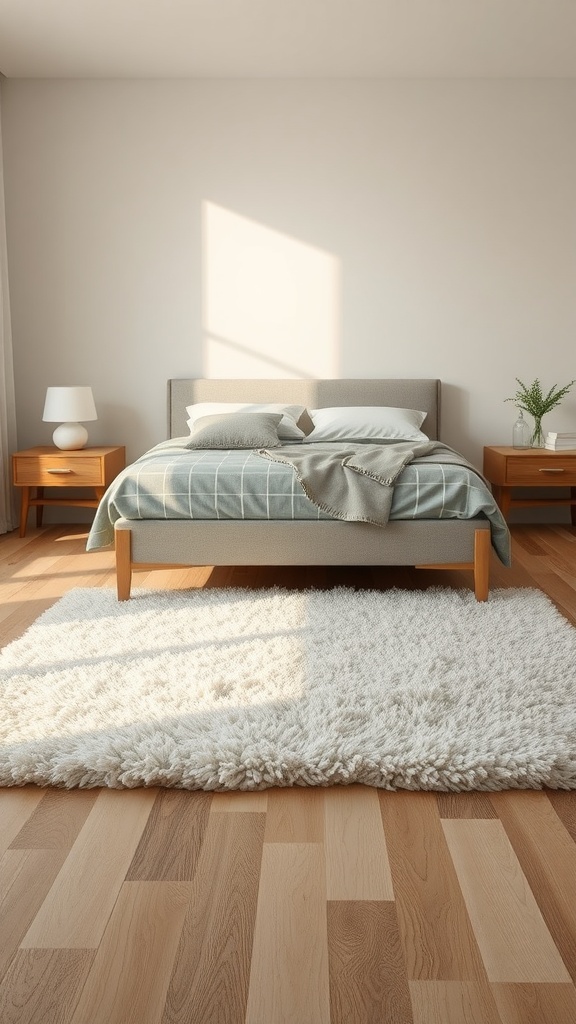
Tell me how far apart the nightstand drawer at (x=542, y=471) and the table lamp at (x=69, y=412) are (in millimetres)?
2326

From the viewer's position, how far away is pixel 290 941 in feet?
4.56

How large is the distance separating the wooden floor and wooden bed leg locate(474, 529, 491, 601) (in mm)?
1520

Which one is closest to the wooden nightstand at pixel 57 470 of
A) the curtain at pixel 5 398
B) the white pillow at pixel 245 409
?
the curtain at pixel 5 398

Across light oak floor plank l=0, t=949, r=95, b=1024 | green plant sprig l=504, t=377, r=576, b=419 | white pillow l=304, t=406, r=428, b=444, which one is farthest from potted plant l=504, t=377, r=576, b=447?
light oak floor plank l=0, t=949, r=95, b=1024

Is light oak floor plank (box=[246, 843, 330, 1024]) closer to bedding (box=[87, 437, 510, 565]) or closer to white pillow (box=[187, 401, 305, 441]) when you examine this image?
bedding (box=[87, 437, 510, 565])

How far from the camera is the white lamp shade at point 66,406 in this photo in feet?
16.0

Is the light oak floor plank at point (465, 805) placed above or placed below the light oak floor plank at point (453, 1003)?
below

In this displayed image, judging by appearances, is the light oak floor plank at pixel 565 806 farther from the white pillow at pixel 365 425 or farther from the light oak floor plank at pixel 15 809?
the white pillow at pixel 365 425

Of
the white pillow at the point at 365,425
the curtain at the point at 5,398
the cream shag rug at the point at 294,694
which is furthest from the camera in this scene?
the curtain at the point at 5,398

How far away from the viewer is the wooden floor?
1.25 metres

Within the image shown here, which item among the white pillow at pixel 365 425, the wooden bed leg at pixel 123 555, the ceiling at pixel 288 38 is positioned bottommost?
the wooden bed leg at pixel 123 555

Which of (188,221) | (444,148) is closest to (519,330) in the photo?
(444,148)

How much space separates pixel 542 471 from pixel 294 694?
288cm

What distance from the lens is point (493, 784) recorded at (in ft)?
6.26
